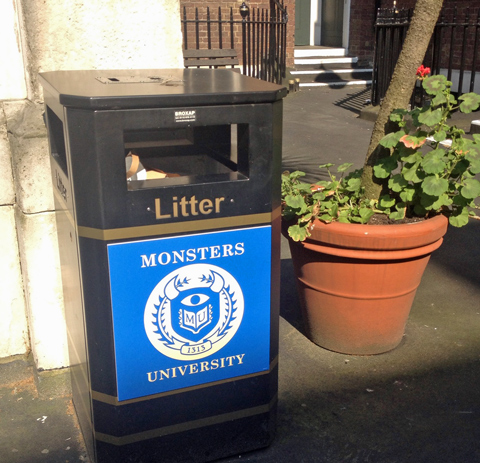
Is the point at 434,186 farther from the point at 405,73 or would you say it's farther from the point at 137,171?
the point at 137,171

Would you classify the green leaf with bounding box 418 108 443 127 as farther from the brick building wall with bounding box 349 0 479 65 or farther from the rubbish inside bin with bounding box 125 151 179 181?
the brick building wall with bounding box 349 0 479 65

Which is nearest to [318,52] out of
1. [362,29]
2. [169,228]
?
[362,29]

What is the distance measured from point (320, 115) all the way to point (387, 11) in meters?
2.11

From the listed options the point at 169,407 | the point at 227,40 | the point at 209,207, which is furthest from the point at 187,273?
the point at 227,40

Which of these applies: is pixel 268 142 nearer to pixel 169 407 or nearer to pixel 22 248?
pixel 169 407

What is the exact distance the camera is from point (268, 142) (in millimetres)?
2150

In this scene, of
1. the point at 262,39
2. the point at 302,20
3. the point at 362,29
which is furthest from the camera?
the point at 302,20

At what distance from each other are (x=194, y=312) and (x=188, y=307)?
0.03 m

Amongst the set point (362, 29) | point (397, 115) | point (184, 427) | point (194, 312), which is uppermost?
point (362, 29)

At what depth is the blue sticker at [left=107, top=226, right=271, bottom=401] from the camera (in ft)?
7.00

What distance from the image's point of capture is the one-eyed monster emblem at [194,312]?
2.20 meters

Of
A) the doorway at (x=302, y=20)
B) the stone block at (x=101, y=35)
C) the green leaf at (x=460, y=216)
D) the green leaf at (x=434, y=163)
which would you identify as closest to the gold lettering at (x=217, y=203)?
the stone block at (x=101, y=35)

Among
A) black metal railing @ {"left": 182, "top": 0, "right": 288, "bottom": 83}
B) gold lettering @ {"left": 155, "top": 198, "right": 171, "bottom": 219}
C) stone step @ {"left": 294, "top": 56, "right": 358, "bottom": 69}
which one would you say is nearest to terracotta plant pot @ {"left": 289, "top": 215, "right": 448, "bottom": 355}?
gold lettering @ {"left": 155, "top": 198, "right": 171, "bottom": 219}

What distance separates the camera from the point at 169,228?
2102 mm
